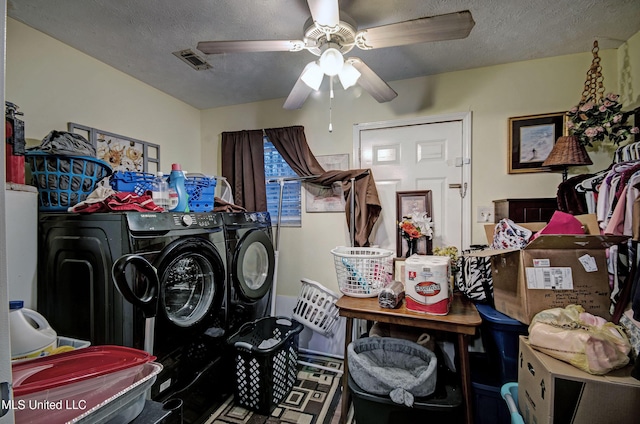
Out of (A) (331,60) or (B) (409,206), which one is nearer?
(A) (331,60)

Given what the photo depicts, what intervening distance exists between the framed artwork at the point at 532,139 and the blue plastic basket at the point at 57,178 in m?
2.87

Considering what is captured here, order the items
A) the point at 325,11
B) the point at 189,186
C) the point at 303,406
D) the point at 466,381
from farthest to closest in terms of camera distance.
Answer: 1. the point at 189,186
2. the point at 303,406
3. the point at 466,381
4. the point at 325,11

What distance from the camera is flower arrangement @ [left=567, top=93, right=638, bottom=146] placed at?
166 centimetres

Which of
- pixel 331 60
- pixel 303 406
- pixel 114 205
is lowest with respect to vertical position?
pixel 303 406

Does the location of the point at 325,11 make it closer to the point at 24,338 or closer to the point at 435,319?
the point at 435,319

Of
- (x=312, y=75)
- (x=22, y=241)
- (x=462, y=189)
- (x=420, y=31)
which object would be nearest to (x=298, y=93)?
(x=312, y=75)

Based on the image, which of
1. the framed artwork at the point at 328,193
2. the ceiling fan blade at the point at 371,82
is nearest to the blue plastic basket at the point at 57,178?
the ceiling fan blade at the point at 371,82

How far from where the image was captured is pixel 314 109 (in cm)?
271

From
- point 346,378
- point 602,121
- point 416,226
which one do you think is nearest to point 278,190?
point 416,226

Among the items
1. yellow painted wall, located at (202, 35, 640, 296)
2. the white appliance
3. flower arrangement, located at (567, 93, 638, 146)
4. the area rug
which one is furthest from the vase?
the white appliance

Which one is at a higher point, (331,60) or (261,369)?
(331,60)

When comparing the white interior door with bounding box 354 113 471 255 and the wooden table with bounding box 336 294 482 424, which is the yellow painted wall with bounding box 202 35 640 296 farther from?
the wooden table with bounding box 336 294 482 424

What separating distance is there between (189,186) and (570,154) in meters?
2.56

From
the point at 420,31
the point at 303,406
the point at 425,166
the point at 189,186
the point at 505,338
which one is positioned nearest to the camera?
the point at 420,31
